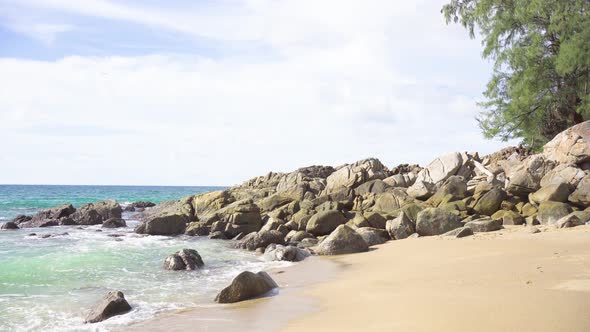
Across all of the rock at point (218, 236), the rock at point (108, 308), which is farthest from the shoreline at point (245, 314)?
the rock at point (218, 236)

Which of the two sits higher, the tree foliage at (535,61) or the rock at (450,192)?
the tree foliage at (535,61)

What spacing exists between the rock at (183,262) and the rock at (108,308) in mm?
4192

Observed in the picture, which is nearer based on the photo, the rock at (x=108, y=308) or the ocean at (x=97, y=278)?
the rock at (x=108, y=308)

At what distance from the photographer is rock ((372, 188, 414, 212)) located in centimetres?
2097

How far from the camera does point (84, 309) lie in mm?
8164

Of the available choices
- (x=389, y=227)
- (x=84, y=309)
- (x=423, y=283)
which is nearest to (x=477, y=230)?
(x=389, y=227)

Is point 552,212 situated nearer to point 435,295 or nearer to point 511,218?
point 511,218

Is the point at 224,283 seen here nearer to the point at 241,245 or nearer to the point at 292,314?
the point at 292,314

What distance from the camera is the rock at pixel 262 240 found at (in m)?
16.1

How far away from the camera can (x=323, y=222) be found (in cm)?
1827

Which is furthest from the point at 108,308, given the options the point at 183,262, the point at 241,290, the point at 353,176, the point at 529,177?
the point at 353,176

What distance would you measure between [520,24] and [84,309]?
22.9m

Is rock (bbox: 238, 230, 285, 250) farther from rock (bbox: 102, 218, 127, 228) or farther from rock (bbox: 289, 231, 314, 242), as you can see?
rock (bbox: 102, 218, 127, 228)

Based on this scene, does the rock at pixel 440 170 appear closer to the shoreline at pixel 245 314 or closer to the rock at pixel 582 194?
the rock at pixel 582 194
